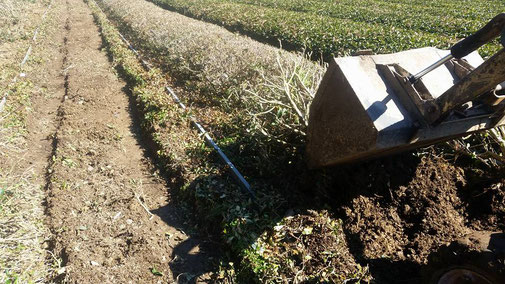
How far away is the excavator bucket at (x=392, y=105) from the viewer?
2.56m

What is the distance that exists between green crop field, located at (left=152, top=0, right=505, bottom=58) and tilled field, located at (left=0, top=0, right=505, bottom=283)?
8.64ft

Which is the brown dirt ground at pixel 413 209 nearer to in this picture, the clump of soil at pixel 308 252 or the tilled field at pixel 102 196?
the clump of soil at pixel 308 252


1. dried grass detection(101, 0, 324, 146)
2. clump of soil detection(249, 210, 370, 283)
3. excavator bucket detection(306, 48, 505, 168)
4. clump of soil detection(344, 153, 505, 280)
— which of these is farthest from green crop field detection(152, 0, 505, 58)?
clump of soil detection(249, 210, 370, 283)

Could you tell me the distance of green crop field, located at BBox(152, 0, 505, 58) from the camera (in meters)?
11.0

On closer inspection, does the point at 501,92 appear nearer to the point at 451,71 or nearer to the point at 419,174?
the point at 451,71

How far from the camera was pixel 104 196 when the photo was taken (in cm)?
482

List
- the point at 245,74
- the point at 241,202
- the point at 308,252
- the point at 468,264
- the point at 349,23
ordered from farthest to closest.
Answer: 1. the point at 349,23
2. the point at 245,74
3. the point at 241,202
4. the point at 308,252
5. the point at 468,264

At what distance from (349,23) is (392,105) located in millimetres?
13302

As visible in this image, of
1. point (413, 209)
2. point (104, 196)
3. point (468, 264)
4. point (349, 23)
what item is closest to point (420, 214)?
point (413, 209)

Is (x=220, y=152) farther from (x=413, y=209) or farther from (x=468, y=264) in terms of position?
(x=468, y=264)

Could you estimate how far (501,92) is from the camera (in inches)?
107

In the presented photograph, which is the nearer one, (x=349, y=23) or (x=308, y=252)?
(x=308, y=252)

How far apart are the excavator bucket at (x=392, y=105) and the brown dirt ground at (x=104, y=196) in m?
2.37

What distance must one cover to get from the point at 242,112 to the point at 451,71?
3.71 m
